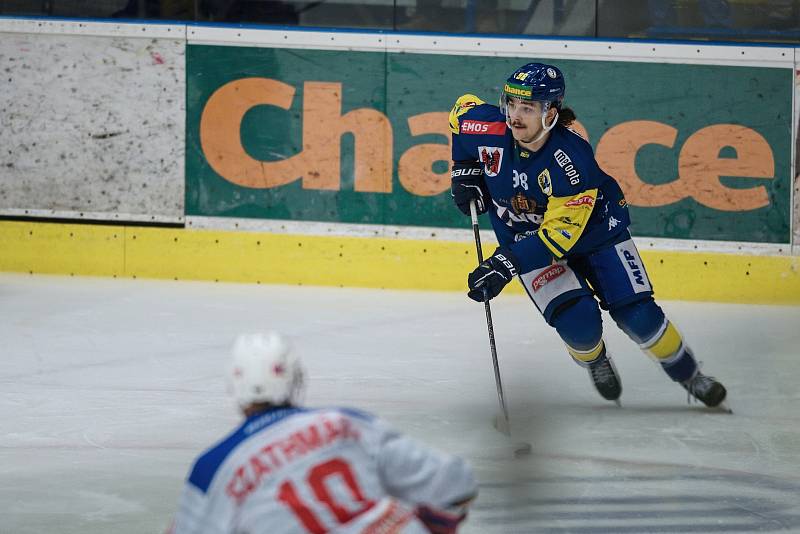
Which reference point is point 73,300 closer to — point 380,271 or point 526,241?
point 380,271

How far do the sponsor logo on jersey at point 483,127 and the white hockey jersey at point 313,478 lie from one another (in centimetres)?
264

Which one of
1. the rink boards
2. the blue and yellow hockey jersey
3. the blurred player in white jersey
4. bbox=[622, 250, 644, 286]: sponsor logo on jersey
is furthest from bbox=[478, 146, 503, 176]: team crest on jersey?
the blurred player in white jersey

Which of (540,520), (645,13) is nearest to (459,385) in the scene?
(540,520)

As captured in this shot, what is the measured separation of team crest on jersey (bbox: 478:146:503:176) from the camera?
4.48 m

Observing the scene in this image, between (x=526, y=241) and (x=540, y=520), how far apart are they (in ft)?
4.08

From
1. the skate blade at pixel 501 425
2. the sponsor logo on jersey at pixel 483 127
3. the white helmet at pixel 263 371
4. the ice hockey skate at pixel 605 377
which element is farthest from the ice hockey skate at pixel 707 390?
the white helmet at pixel 263 371

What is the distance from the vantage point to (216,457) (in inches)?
74.6

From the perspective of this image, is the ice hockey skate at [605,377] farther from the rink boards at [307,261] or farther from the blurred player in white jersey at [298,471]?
the blurred player in white jersey at [298,471]

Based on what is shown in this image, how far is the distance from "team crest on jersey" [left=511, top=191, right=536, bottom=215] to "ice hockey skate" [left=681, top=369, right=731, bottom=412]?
0.74 m

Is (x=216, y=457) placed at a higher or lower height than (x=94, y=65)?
lower

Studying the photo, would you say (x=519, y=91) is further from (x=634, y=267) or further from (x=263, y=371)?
(x=263, y=371)

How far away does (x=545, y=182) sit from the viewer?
4.34 meters

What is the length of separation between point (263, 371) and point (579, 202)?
2.49 metres

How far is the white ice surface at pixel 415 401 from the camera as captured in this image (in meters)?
3.42
